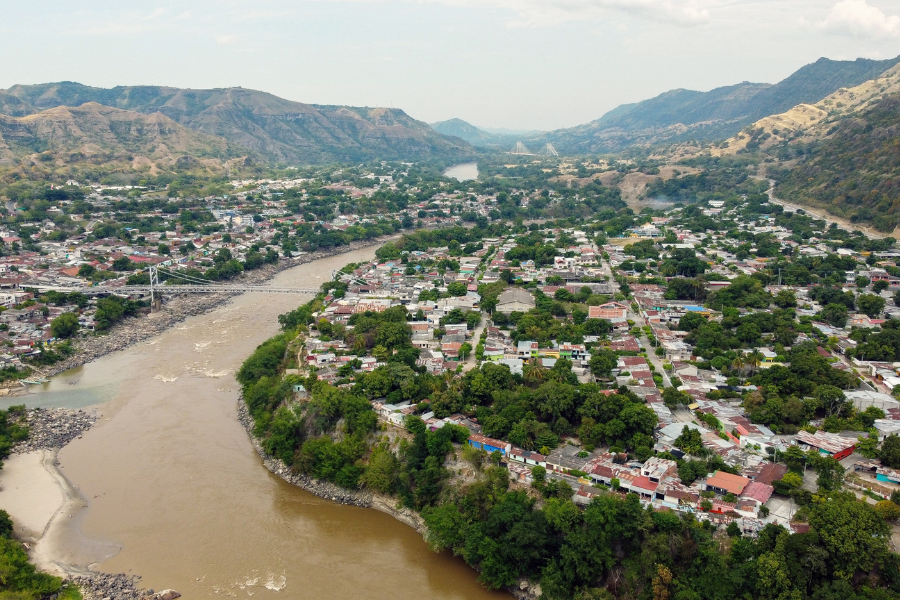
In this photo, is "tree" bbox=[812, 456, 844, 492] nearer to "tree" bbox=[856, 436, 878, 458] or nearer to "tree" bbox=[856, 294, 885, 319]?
"tree" bbox=[856, 436, 878, 458]

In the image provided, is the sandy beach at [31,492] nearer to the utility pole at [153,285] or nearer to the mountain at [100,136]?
the utility pole at [153,285]

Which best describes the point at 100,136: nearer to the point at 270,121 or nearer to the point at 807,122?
the point at 270,121

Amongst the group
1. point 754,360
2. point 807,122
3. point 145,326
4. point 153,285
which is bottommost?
point 145,326

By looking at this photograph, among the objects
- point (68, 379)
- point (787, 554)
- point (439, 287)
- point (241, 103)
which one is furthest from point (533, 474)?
point (241, 103)

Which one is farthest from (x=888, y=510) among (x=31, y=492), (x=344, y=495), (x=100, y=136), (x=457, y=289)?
(x=100, y=136)

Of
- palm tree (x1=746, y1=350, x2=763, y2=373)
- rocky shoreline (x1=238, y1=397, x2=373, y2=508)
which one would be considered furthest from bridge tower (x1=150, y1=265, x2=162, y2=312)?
palm tree (x1=746, y1=350, x2=763, y2=373)

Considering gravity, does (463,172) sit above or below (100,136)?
below

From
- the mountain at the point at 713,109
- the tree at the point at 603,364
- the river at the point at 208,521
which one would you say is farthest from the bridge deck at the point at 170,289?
the mountain at the point at 713,109
